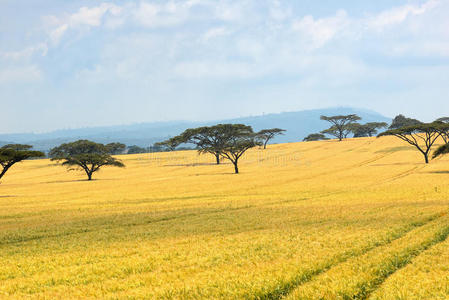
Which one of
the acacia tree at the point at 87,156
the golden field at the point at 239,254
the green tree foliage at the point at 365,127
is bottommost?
the golden field at the point at 239,254

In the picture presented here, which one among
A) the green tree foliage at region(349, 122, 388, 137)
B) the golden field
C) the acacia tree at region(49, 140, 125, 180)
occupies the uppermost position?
the green tree foliage at region(349, 122, 388, 137)

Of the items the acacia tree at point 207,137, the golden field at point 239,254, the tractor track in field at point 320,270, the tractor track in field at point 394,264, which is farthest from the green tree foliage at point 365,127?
the tractor track in field at point 394,264

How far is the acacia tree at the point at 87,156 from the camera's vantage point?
94.9 metres

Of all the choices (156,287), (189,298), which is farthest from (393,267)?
(156,287)

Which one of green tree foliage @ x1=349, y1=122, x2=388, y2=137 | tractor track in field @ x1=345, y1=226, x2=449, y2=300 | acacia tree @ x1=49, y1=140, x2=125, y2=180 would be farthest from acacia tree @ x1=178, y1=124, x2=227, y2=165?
green tree foliage @ x1=349, y1=122, x2=388, y2=137

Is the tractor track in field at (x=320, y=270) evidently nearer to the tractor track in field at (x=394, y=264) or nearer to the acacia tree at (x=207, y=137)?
the tractor track in field at (x=394, y=264)

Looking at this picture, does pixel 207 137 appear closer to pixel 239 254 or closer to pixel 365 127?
pixel 239 254

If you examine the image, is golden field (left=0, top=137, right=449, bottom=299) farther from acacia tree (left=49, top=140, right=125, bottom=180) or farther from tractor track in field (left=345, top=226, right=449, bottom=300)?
acacia tree (left=49, top=140, right=125, bottom=180)

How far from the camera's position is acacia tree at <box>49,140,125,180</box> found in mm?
94938

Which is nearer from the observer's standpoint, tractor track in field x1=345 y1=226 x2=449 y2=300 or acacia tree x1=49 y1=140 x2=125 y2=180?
tractor track in field x1=345 y1=226 x2=449 y2=300

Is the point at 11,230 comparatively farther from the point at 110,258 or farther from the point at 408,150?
the point at 408,150

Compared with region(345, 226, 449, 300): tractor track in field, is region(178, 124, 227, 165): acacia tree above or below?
above

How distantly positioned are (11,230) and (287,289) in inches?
878

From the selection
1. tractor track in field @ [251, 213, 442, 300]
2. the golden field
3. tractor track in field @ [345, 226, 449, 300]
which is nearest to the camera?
tractor track in field @ [345, 226, 449, 300]
